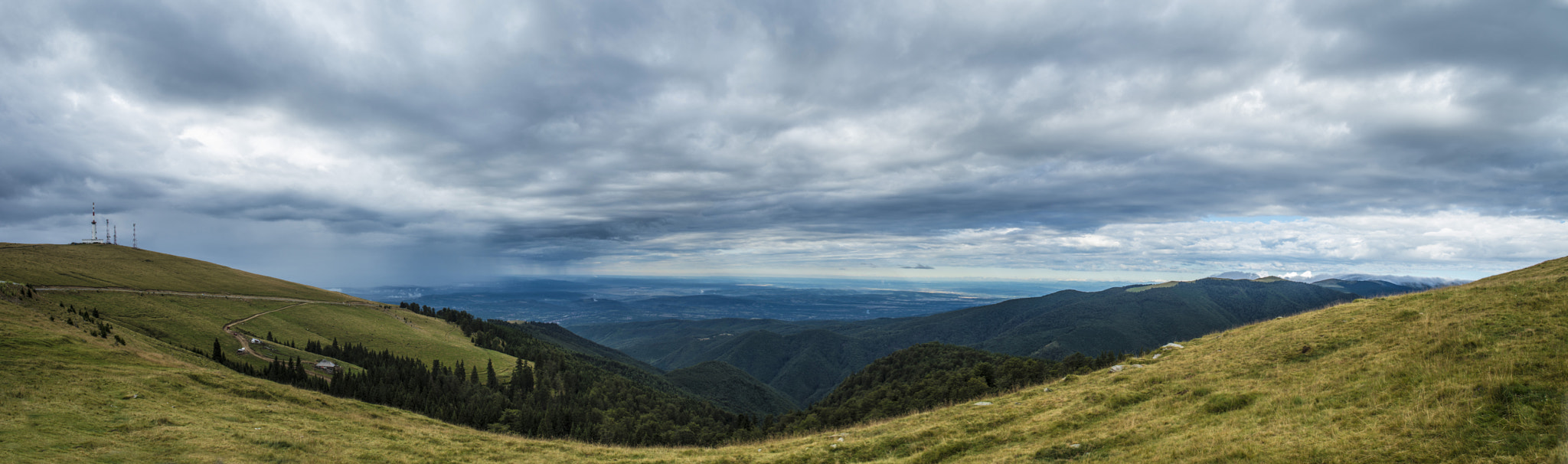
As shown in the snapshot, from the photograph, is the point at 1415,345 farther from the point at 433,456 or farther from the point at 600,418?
the point at 600,418

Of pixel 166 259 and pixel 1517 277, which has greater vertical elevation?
pixel 166 259

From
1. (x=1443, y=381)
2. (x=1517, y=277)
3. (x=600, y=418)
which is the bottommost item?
(x=600, y=418)

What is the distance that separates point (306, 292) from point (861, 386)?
6552 inches

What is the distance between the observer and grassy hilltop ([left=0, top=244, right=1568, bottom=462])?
11984 mm

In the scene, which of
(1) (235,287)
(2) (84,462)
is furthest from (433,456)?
(1) (235,287)

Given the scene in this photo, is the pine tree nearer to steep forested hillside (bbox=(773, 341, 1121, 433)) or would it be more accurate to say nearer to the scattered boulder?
steep forested hillside (bbox=(773, 341, 1121, 433))

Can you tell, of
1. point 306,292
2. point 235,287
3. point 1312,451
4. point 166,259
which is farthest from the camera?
point 306,292

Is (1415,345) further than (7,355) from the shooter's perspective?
No

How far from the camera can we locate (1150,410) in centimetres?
1912

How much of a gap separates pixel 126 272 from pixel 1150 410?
17581cm

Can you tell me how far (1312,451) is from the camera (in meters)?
11.8

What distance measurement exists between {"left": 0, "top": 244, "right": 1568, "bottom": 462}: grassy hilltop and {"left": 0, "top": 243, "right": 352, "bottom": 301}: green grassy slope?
→ 88.1m

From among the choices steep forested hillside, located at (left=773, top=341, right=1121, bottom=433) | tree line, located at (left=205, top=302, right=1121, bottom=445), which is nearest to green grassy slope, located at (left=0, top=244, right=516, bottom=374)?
tree line, located at (left=205, top=302, right=1121, bottom=445)

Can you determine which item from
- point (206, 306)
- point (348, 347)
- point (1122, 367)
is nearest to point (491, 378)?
point (348, 347)
